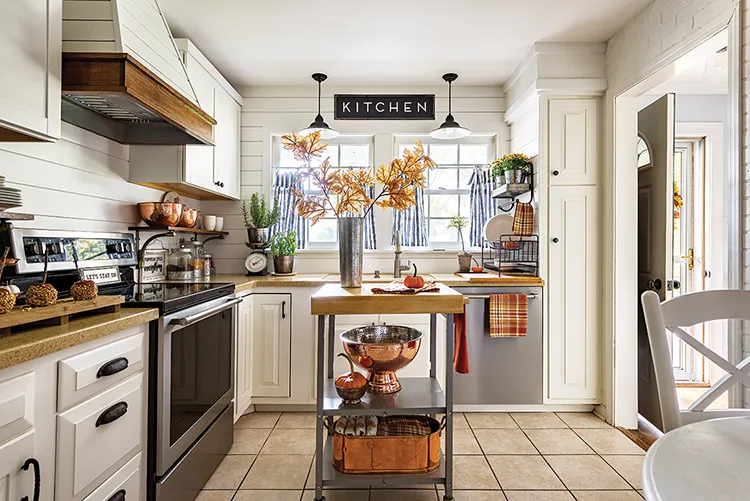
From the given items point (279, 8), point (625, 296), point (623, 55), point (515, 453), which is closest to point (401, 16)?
point (279, 8)

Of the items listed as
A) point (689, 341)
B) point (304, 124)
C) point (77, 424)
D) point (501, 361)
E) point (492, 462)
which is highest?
point (304, 124)

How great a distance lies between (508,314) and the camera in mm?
2988

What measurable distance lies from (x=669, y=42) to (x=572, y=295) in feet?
5.29

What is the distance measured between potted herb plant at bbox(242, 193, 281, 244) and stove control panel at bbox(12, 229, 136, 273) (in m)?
1.02

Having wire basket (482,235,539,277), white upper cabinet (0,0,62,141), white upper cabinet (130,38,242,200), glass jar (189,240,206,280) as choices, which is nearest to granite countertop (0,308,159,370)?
white upper cabinet (0,0,62,141)

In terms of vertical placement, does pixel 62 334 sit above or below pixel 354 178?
below

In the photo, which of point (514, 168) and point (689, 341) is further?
point (514, 168)

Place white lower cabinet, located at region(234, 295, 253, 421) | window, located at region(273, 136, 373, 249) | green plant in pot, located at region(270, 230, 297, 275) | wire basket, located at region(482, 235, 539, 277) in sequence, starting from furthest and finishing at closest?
window, located at region(273, 136, 373, 249) < green plant in pot, located at region(270, 230, 297, 275) < wire basket, located at region(482, 235, 539, 277) < white lower cabinet, located at region(234, 295, 253, 421)

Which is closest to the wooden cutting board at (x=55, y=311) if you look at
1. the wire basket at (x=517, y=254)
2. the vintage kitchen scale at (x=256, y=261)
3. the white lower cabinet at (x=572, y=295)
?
the vintage kitchen scale at (x=256, y=261)

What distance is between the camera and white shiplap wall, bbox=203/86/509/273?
3.69 m

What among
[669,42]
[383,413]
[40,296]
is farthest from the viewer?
[669,42]

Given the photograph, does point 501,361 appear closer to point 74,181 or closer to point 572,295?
point 572,295

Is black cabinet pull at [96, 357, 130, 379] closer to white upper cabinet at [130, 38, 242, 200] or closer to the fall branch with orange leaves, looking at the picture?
the fall branch with orange leaves

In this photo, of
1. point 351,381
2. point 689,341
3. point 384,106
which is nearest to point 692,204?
point 384,106
